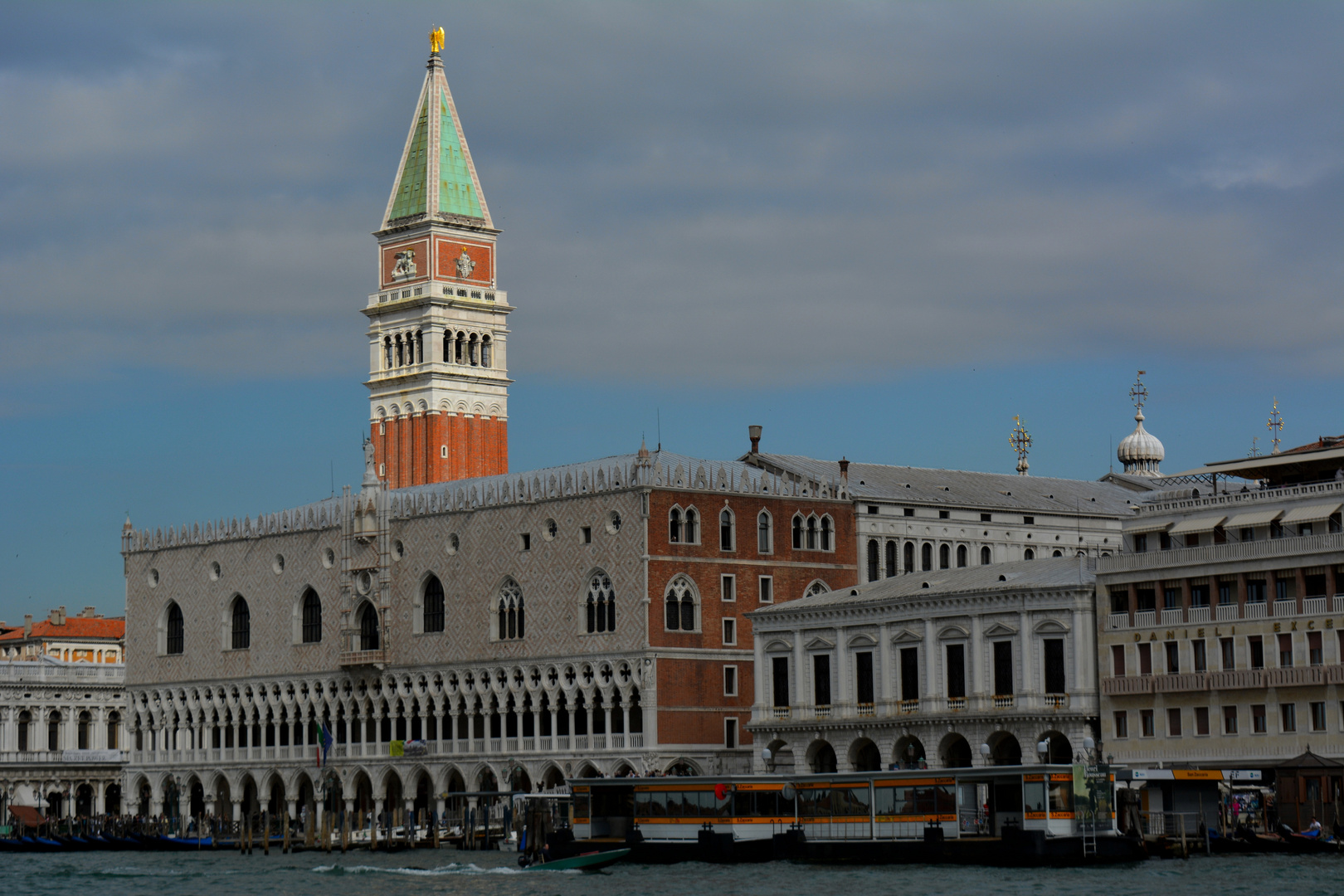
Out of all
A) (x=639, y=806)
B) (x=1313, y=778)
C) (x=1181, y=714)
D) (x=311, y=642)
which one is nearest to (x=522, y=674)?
(x=311, y=642)

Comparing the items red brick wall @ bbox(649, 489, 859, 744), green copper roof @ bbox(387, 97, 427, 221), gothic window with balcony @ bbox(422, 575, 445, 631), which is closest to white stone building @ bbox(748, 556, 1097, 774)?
red brick wall @ bbox(649, 489, 859, 744)

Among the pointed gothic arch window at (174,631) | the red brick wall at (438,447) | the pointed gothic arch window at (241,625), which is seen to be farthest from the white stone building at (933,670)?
the red brick wall at (438,447)

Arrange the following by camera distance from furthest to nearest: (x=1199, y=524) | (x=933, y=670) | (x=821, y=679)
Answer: (x=821, y=679)
(x=933, y=670)
(x=1199, y=524)

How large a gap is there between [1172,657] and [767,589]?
19.7 meters

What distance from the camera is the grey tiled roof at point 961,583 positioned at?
2800 inches

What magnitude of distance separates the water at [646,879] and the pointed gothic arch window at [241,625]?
22.7 metres

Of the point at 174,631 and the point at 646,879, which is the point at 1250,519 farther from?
the point at 174,631

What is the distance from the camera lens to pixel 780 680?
78.0 metres

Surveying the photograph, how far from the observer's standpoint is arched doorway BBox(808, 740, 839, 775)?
3019 inches

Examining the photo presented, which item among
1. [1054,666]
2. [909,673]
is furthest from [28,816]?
[1054,666]

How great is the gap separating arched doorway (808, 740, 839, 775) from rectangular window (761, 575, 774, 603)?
335 inches

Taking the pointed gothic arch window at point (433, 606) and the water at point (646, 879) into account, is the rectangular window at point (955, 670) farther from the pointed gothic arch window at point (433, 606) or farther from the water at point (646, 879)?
the pointed gothic arch window at point (433, 606)

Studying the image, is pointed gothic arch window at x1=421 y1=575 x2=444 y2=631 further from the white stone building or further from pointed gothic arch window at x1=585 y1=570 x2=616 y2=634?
the white stone building

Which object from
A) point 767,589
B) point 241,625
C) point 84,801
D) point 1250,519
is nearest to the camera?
point 1250,519
